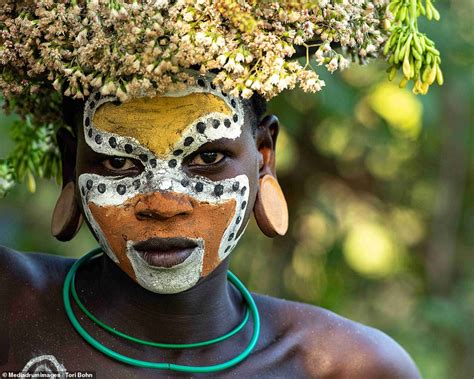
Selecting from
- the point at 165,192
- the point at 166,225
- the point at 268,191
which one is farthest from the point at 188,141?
the point at 268,191

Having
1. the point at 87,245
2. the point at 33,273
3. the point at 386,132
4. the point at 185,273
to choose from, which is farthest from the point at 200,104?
the point at 87,245

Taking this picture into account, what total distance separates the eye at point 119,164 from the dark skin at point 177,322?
0.04 metres

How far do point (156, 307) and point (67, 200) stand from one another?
54 centimetres

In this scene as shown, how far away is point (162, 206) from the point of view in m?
3.61

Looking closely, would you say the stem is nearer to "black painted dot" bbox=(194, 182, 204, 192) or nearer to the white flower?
the white flower

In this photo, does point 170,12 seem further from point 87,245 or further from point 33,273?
point 87,245

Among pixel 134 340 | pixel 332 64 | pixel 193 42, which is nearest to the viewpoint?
pixel 193 42

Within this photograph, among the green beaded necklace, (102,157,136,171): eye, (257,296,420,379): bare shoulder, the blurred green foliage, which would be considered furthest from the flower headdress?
the blurred green foliage

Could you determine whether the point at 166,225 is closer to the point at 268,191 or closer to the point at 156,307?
the point at 156,307

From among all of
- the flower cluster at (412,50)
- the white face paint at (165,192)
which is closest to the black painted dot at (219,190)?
the white face paint at (165,192)

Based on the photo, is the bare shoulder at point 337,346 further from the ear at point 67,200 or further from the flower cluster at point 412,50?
the flower cluster at point 412,50

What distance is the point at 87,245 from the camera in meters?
9.07

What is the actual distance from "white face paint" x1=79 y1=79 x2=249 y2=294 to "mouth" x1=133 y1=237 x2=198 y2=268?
0.05 feet

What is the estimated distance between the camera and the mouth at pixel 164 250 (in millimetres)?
3666
